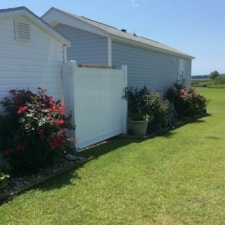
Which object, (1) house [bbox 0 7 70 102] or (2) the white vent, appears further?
(2) the white vent

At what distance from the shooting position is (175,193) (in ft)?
13.5

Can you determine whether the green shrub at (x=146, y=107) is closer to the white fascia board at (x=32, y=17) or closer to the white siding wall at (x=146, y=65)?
the white siding wall at (x=146, y=65)

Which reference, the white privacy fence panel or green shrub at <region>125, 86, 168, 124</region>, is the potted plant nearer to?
green shrub at <region>125, 86, 168, 124</region>

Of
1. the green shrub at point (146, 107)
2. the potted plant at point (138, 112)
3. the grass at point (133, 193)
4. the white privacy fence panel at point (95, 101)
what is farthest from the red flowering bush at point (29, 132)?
the green shrub at point (146, 107)

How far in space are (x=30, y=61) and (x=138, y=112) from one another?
4.18 m

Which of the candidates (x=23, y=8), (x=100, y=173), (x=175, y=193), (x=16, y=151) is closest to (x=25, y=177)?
(x=16, y=151)

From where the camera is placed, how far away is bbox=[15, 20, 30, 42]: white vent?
5.32 meters

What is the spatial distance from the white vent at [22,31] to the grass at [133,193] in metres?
2.74

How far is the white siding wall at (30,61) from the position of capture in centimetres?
509

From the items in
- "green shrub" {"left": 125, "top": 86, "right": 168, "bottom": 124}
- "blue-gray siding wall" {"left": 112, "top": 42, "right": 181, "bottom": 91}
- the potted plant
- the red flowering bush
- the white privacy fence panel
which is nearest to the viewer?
the red flowering bush

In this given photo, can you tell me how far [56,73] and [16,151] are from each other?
89.1 inches

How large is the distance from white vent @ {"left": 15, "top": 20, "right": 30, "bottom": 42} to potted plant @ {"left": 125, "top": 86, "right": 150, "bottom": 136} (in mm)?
3706

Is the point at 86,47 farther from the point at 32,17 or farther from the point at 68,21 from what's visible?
the point at 32,17

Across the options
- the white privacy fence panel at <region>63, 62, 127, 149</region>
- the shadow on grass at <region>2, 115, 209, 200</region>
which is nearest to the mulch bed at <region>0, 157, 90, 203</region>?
the shadow on grass at <region>2, 115, 209, 200</region>
